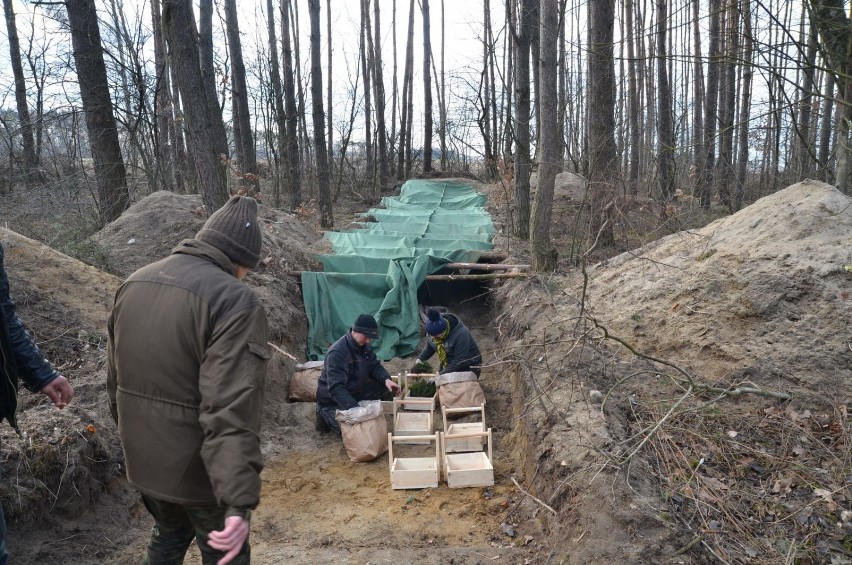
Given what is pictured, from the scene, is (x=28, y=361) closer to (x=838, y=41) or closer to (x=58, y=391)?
(x=58, y=391)

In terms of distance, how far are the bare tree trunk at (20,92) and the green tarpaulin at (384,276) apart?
8953mm

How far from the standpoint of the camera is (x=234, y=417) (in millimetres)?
2152

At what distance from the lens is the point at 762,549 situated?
3.31 metres

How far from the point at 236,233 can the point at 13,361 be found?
1.17 metres

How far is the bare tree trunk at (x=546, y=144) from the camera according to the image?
29.7 ft

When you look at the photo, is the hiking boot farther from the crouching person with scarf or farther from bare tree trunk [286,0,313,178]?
bare tree trunk [286,0,313,178]

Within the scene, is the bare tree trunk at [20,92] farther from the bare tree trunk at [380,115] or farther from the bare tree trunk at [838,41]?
the bare tree trunk at [838,41]

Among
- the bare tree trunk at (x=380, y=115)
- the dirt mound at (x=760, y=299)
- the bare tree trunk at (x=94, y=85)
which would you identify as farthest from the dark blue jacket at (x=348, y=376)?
the bare tree trunk at (x=380, y=115)

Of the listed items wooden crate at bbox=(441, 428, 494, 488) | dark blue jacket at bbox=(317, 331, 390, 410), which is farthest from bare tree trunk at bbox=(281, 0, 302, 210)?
wooden crate at bbox=(441, 428, 494, 488)

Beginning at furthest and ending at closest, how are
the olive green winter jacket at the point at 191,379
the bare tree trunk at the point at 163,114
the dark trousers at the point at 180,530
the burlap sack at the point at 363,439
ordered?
the bare tree trunk at the point at 163,114
the burlap sack at the point at 363,439
the dark trousers at the point at 180,530
the olive green winter jacket at the point at 191,379

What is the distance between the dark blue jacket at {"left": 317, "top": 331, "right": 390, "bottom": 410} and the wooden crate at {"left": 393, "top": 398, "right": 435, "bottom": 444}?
419mm

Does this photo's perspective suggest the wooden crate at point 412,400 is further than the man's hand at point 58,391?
Yes

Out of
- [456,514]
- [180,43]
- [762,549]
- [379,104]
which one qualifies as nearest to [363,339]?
[456,514]

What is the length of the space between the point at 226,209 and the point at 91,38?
9.82 metres
